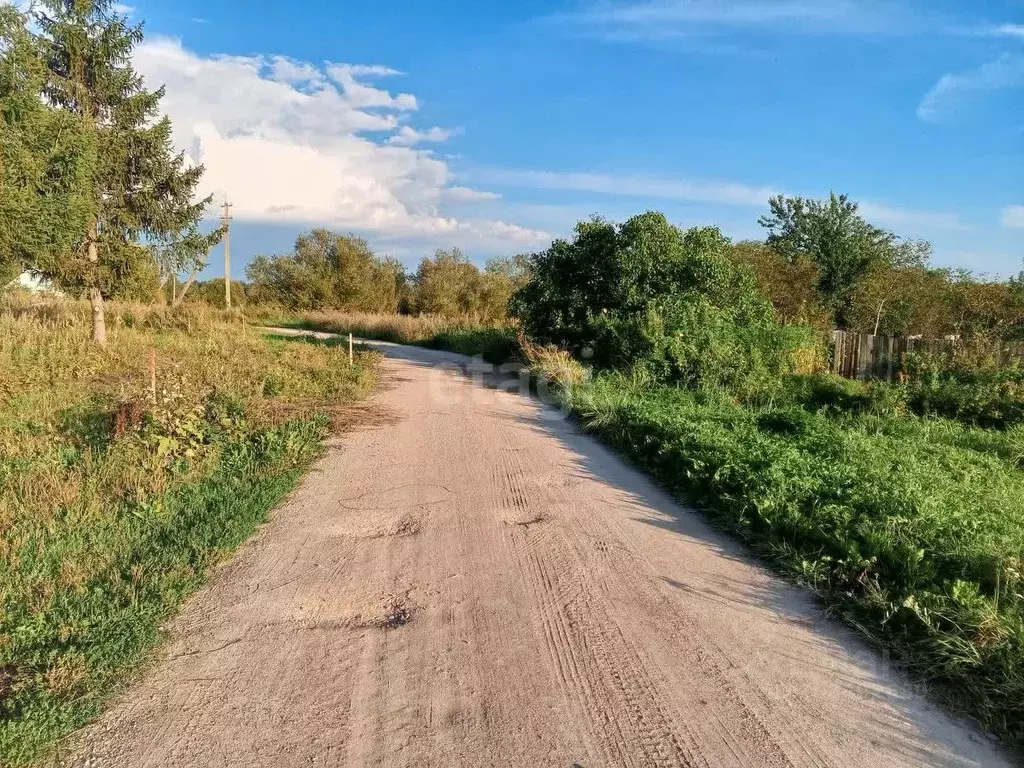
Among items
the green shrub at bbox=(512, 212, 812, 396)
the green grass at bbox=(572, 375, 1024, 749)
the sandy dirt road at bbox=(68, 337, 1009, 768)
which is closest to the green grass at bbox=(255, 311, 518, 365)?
the green shrub at bbox=(512, 212, 812, 396)

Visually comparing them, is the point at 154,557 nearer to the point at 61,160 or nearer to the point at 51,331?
the point at 61,160

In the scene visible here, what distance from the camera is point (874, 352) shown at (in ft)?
53.7

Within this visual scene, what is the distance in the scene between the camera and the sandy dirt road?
2.85 meters

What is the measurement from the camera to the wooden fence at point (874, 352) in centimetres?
1530

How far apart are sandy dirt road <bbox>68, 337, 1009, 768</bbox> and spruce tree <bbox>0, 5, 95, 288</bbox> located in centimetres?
993

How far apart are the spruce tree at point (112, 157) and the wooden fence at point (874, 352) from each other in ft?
63.6

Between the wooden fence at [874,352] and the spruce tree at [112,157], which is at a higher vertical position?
the spruce tree at [112,157]

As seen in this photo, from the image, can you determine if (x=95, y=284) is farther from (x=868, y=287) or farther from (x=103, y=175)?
(x=868, y=287)

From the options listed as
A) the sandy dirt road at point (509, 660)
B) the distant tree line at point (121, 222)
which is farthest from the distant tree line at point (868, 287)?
the sandy dirt road at point (509, 660)

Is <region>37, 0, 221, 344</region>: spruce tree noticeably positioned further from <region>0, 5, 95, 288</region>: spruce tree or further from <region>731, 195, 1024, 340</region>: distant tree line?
<region>731, 195, 1024, 340</region>: distant tree line

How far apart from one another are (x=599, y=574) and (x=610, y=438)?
4580mm

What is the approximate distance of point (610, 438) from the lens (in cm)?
915

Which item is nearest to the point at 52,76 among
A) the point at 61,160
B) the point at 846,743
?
the point at 61,160

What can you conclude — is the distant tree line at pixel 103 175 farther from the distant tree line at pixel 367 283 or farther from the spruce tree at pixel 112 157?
the distant tree line at pixel 367 283
